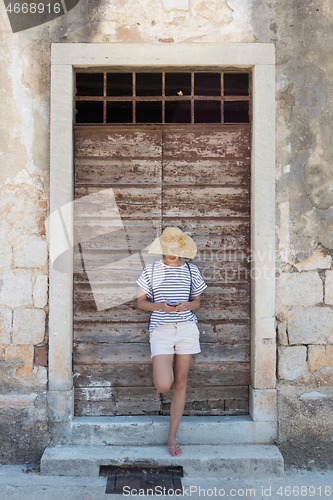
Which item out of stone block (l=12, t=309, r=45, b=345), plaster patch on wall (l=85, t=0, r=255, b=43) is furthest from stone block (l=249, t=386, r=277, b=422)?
plaster patch on wall (l=85, t=0, r=255, b=43)

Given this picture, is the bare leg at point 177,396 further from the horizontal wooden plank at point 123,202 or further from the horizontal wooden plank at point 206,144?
the horizontal wooden plank at point 206,144

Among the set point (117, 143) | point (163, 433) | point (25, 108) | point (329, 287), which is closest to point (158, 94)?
point (117, 143)

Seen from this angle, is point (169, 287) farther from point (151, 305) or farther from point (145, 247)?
point (145, 247)

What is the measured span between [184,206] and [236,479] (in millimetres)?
2548

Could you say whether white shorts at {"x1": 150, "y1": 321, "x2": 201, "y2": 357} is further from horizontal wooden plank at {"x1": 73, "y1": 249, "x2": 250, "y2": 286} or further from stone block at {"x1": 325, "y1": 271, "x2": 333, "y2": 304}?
stone block at {"x1": 325, "y1": 271, "x2": 333, "y2": 304}

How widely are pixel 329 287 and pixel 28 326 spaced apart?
291 centimetres

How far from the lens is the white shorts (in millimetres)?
3967

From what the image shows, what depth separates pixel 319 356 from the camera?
4.32 m

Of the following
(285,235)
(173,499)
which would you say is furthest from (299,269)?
(173,499)

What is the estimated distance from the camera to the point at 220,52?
429 cm

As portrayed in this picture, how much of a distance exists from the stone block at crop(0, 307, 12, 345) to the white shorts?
1411mm

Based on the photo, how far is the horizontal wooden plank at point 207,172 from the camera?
4.49 m

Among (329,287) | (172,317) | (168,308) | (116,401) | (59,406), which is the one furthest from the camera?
(116,401)

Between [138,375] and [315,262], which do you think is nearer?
[315,262]
